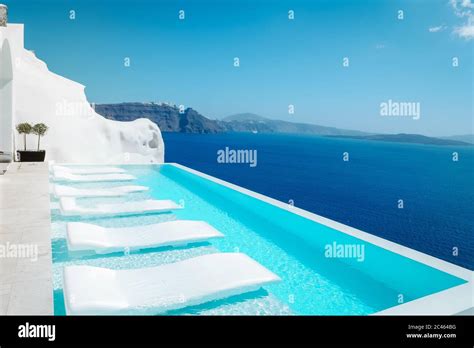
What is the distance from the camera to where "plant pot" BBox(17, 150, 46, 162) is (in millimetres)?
10891

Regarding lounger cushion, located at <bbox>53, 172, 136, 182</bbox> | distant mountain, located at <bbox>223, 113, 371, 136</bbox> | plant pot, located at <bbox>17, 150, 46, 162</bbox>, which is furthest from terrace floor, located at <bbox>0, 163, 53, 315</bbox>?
distant mountain, located at <bbox>223, 113, 371, 136</bbox>

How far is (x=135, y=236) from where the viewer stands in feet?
15.1

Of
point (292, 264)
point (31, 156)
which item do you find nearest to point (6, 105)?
point (31, 156)

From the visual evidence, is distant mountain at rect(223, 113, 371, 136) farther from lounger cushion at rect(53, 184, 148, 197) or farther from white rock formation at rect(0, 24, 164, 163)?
lounger cushion at rect(53, 184, 148, 197)

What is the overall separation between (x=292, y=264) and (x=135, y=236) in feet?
5.66

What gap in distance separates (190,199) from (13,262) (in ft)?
14.7

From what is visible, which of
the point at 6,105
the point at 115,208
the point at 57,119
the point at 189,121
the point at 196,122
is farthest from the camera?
the point at 196,122

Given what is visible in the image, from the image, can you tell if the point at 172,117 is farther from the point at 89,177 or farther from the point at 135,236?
the point at 135,236

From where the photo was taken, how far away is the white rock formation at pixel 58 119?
1066 centimetres

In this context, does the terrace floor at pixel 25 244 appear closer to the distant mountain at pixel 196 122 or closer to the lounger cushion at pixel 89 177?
the lounger cushion at pixel 89 177

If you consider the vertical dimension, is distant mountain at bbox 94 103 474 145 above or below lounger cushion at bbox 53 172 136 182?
above

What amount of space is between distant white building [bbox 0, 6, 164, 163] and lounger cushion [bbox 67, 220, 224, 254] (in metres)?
6.85
